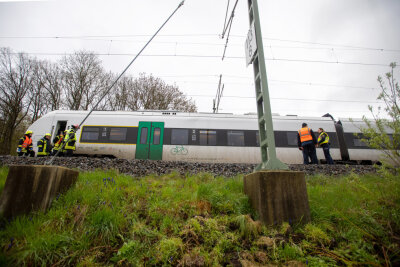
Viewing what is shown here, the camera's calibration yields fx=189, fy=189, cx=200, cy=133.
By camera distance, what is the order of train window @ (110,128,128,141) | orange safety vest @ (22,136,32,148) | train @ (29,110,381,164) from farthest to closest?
train window @ (110,128,128,141) < train @ (29,110,381,164) < orange safety vest @ (22,136,32,148)

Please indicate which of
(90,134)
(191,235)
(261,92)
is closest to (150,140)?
(90,134)

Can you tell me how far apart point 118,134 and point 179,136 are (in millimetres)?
3640

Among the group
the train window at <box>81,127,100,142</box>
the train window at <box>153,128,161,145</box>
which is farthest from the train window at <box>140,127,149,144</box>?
the train window at <box>81,127,100,142</box>

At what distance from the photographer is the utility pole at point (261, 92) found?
278cm

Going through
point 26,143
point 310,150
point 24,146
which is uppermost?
point 26,143

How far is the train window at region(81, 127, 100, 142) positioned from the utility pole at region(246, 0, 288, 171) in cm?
1051

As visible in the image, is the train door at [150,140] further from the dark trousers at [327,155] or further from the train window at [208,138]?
the dark trousers at [327,155]

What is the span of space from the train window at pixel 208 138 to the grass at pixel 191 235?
26.8ft

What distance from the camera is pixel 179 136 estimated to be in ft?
37.6

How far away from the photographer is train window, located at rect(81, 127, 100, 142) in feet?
36.5

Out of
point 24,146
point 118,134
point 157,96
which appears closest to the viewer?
point 24,146

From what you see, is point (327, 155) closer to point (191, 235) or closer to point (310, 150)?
point (310, 150)

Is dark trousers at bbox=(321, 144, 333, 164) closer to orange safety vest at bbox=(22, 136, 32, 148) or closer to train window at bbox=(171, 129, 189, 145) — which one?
train window at bbox=(171, 129, 189, 145)

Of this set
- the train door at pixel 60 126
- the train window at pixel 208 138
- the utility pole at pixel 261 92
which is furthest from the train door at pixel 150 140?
the utility pole at pixel 261 92
